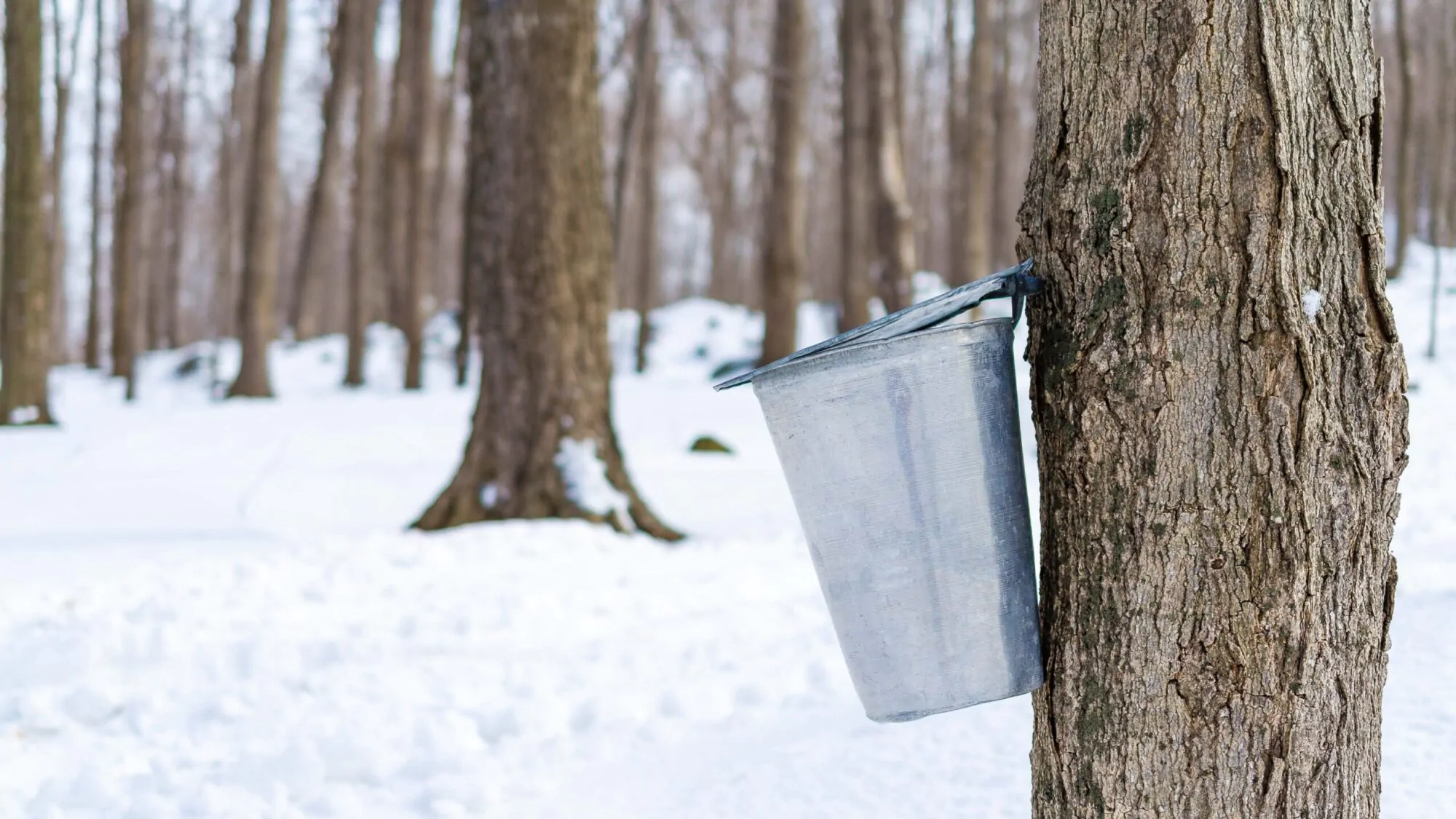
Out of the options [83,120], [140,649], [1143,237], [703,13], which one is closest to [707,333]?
[703,13]

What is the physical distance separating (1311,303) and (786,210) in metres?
10.2

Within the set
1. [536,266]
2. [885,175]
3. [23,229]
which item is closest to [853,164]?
[885,175]

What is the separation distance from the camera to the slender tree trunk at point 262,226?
13484 mm

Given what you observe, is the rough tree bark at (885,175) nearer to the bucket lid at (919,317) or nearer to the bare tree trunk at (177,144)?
the bucket lid at (919,317)

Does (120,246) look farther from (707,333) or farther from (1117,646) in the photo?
(1117,646)

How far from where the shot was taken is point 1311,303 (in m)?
1.52

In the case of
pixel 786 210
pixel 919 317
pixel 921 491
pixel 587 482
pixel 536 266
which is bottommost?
pixel 587 482

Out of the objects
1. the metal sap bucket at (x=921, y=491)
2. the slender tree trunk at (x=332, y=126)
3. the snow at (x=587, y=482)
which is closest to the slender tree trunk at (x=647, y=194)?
the slender tree trunk at (x=332, y=126)

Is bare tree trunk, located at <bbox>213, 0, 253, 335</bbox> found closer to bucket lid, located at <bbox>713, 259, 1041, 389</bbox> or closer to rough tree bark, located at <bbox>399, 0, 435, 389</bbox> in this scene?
rough tree bark, located at <bbox>399, 0, 435, 389</bbox>

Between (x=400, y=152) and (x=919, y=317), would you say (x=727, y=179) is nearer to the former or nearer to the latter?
(x=400, y=152)

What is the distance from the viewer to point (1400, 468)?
5.20ft

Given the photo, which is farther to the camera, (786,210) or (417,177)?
(417,177)

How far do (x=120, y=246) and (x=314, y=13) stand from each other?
13.6 feet

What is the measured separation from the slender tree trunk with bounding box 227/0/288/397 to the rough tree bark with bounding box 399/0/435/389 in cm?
154
